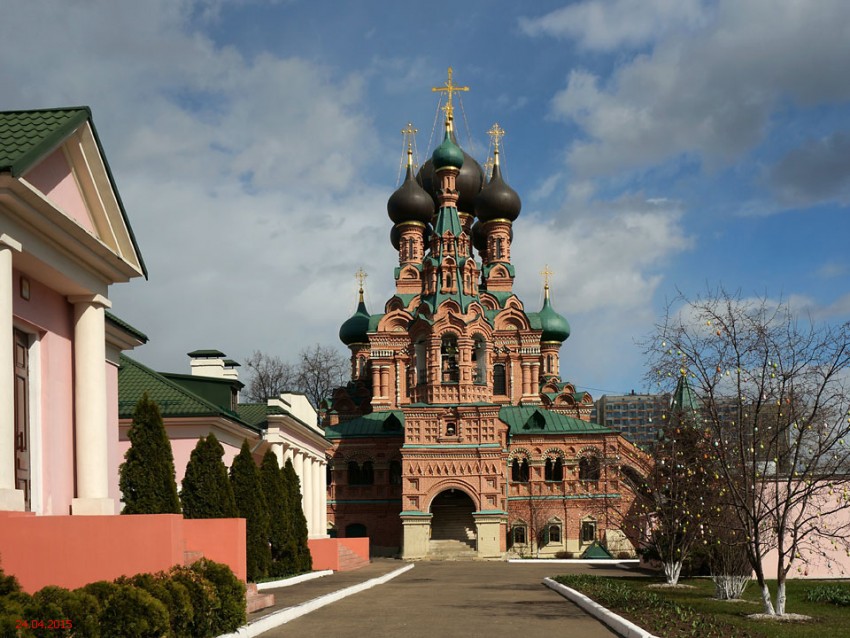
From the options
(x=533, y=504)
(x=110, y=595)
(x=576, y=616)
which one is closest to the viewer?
(x=110, y=595)

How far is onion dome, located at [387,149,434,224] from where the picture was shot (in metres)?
62.8

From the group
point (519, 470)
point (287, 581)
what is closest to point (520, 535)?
point (519, 470)

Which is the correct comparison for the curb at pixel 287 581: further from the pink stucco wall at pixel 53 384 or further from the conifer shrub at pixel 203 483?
the pink stucco wall at pixel 53 384

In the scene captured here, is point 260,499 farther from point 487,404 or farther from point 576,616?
point 487,404

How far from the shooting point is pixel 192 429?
1008 inches

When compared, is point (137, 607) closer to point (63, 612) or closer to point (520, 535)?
point (63, 612)

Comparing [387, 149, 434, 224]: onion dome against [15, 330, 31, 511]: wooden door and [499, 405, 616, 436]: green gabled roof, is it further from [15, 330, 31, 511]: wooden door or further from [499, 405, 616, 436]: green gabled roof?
[15, 330, 31, 511]: wooden door

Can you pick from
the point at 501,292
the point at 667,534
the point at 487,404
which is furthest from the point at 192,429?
the point at 501,292

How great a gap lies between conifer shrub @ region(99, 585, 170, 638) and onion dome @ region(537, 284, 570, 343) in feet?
176

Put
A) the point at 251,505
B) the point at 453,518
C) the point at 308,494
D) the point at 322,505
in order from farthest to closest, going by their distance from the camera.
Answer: the point at 453,518 < the point at 322,505 < the point at 308,494 < the point at 251,505

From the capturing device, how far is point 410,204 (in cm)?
6272

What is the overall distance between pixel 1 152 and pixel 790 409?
12.6 meters

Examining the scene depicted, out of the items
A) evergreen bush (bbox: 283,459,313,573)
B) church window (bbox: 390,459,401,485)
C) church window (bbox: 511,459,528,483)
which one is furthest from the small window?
evergreen bush (bbox: 283,459,313,573)

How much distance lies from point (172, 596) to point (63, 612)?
2.11m
